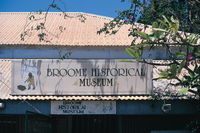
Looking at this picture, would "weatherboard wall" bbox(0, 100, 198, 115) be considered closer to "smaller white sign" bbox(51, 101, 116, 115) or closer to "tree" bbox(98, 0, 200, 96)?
"smaller white sign" bbox(51, 101, 116, 115)

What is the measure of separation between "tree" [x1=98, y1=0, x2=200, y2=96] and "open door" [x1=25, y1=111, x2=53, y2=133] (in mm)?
3218

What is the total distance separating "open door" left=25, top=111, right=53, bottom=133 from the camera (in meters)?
9.87

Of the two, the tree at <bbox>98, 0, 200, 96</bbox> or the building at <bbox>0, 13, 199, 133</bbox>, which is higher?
the tree at <bbox>98, 0, 200, 96</bbox>

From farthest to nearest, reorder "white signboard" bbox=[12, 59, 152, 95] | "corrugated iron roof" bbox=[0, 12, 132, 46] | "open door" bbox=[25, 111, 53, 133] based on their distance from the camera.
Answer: "corrugated iron roof" bbox=[0, 12, 132, 46], "white signboard" bbox=[12, 59, 152, 95], "open door" bbox=[25, 111, 53, 133]

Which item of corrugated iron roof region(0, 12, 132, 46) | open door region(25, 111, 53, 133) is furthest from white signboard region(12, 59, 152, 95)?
corrugated iron roof region(0, 12, 132, 46)

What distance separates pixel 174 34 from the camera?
7770 mm

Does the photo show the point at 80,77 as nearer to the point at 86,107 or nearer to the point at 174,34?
the point at 86,107

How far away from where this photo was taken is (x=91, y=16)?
20594 millimetres

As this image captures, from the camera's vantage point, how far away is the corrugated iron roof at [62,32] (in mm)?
16578

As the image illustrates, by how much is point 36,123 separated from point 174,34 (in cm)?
481

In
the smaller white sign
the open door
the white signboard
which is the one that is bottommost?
the open door

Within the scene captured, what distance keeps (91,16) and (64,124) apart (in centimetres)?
827

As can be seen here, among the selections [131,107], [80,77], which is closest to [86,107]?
[80,77]

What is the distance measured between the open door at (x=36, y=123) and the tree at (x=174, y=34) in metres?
3.22
